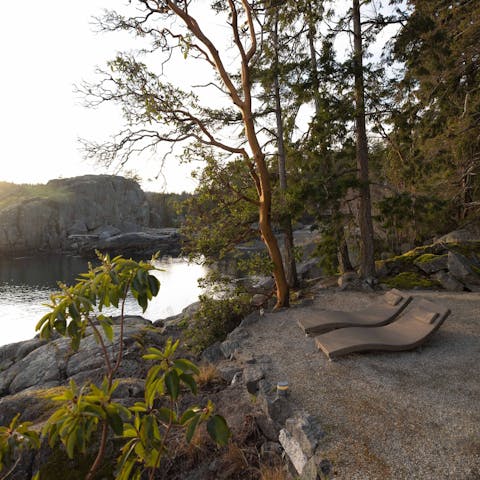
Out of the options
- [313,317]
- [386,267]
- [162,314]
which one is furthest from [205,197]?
[162,314]

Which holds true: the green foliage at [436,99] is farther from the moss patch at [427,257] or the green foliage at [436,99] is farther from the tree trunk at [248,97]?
the tree trunk at [248,97]

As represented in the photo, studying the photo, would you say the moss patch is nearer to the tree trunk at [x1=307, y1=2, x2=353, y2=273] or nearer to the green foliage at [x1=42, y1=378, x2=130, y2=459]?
the tree trunk at [x1=307, y1=2, x2=353, y2=273]

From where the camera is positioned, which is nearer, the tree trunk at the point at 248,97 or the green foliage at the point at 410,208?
the tree trunk at the point at 248,97

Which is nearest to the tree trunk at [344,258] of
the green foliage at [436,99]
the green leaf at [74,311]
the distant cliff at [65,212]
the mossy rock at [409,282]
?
the mossy rock at [409,282]

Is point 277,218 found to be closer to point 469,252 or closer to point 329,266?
point 329,266

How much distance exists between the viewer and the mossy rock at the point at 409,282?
378 inches

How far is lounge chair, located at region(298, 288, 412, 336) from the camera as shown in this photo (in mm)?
6262

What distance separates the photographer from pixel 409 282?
9.82 meters

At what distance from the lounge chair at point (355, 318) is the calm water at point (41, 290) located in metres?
4.92

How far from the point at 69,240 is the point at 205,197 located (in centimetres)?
4163

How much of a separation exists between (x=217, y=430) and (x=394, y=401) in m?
3.24

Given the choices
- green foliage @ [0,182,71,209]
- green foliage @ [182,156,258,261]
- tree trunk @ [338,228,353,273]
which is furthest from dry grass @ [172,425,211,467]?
green foliage @ [0,182,71,209]

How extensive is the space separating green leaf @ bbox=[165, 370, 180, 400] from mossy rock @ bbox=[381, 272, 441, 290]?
9.46 metres

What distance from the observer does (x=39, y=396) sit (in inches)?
185
